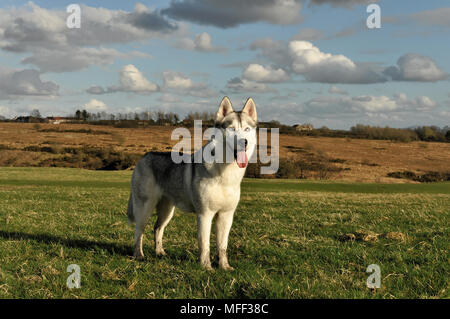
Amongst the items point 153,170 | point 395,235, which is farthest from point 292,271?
point 395,235

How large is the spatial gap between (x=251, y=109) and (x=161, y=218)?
328 cm

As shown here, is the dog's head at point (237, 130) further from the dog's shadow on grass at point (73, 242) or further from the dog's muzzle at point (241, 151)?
the dog's shadow on grass at point (73, 242)

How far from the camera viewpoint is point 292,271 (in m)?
6.76

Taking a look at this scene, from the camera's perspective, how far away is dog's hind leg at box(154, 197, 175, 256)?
8.29m

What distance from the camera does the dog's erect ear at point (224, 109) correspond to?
6.58 meters

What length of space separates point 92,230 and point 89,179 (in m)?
23.0

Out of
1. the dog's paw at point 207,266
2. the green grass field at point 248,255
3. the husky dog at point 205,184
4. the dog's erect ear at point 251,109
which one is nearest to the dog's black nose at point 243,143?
the husky dog at point 205,184

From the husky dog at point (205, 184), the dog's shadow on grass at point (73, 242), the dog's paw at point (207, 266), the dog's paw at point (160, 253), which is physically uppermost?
the husky dog at point (205, 184)

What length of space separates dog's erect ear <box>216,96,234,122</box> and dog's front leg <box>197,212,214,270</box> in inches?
70.0

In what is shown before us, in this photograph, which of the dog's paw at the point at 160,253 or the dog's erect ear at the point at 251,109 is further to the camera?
the dog's paw at the point at 160,253

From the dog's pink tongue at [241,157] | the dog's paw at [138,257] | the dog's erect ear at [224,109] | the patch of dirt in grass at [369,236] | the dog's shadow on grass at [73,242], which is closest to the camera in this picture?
the dog's pink tongue at [241,157]

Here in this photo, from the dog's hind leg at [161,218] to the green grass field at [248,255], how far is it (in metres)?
0.27

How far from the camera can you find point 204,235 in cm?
704

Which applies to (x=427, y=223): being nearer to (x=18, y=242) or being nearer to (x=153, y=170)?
(x=153, y=170)
